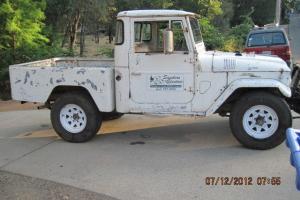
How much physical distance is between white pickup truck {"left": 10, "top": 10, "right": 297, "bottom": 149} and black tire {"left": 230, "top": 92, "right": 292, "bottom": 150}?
0.01 meters

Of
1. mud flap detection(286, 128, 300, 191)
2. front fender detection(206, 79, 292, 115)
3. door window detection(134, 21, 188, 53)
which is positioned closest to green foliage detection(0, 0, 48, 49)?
door window detection(134, 21, 188, 53)

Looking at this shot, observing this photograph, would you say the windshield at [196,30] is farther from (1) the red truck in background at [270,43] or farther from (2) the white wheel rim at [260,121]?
(1) the red truck in background at [270,43]

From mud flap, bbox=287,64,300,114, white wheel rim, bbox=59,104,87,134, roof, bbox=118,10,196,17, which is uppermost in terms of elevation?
roof, bbox=118,10,196,17

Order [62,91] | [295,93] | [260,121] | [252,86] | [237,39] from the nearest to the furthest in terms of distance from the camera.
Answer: [252,86] → [260,121] → [295,93] → [62,91] → [237,39]

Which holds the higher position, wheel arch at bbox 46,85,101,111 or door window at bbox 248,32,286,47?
→ door window at bbox 248,32,286,47

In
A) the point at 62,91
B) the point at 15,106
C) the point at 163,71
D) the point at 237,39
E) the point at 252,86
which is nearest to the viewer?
the point at 252,86

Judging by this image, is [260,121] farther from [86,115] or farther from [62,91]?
[62,91]

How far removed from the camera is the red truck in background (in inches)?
639

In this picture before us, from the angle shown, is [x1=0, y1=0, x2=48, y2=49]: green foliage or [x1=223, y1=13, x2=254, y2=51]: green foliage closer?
[x1=0, y1=0, x2=48, y2=49]: green foliage

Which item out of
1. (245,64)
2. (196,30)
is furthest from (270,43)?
(245,64)

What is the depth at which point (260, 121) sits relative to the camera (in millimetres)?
7895

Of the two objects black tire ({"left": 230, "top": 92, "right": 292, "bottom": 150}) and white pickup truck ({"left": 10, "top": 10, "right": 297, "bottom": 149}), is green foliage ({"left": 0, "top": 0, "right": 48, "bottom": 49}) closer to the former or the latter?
white pickup truck ({"left": 10, "top": 10, "right": 297, "bottom": 149})

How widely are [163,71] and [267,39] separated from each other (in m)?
9.31

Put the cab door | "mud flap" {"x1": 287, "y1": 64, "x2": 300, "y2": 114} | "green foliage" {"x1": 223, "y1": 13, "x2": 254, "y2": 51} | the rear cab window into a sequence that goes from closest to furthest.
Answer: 1. the cab door
2. "mud flap" {"x1": 287, "y1": 64, "x2": 300, "y2": 114}
3. the rear cab window
4. "green foliage" {"x1": 223, "y1": 13, "x2": 254, "y2": 51}
